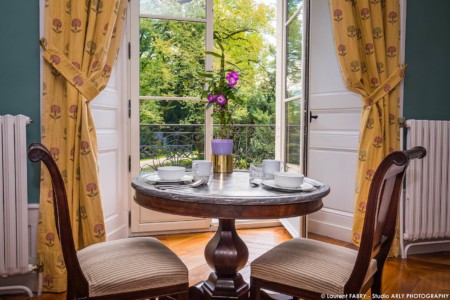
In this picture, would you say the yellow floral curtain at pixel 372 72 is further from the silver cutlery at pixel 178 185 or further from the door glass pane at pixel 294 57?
the silver cutlery at pixel 178 185

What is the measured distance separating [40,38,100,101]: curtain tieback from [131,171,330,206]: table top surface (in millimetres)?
927

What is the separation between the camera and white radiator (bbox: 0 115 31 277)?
6.66ft

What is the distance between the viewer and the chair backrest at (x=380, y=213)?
44.3 inches

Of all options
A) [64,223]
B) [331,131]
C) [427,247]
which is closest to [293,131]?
[331,131]

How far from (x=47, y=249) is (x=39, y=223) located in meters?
0.16

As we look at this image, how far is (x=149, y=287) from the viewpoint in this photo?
1320mm

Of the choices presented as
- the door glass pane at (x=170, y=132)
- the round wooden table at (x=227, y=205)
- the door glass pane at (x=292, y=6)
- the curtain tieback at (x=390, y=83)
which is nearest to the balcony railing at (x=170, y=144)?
the door glass pane at (x=170, y=132)

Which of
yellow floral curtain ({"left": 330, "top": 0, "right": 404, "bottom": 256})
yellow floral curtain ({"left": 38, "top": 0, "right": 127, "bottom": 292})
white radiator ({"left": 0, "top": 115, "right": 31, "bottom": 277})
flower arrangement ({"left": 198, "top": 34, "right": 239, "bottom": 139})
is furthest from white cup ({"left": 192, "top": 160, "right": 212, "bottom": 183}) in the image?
yellow floral curtain ({"left": 330, "top": 0, "right": 404, "bottom": 256})

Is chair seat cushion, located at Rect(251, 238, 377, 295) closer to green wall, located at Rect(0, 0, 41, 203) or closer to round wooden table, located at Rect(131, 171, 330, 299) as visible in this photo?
round wooden table, located at Rect(131, 171, 330, 299)

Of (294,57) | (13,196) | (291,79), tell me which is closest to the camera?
(13,196)

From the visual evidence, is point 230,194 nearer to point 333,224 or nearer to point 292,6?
point 333,224

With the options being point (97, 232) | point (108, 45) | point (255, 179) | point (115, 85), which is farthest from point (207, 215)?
point (115, 85)

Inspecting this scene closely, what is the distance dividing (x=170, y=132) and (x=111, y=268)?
303 cm

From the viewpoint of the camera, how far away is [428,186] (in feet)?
9.15
